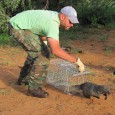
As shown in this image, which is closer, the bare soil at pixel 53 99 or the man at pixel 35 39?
the bare soil at pixel 53 99

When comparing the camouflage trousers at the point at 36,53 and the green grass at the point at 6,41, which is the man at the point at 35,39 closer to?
the camouflage trousers at the point at 36,53

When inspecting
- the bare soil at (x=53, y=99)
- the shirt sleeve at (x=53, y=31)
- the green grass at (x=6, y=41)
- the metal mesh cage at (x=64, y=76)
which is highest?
the shirt sleeve at (x=53, y=31)

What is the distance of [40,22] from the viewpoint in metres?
5.47

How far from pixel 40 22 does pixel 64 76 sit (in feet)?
3.91

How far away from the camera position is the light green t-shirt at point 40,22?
17.2 feet

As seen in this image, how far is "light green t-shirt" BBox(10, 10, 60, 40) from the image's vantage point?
5.24 m

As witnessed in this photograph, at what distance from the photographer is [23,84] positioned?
20.9 ft

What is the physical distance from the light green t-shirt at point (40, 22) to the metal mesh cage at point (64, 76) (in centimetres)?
89

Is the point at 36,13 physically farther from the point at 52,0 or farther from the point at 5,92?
the point at 52,0

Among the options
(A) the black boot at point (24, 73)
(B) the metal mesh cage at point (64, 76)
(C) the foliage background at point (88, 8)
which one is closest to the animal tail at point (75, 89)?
(B) the metal mesh cage at point (64, 76)

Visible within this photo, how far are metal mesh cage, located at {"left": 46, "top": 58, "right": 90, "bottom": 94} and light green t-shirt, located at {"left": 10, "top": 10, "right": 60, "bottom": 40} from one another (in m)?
0.89

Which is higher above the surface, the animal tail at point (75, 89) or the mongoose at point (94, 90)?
the mongoose at point (94, 90)

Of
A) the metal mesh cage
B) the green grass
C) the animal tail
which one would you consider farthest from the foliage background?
the animal tail

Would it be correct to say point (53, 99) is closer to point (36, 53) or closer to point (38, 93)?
point (38, 93)
